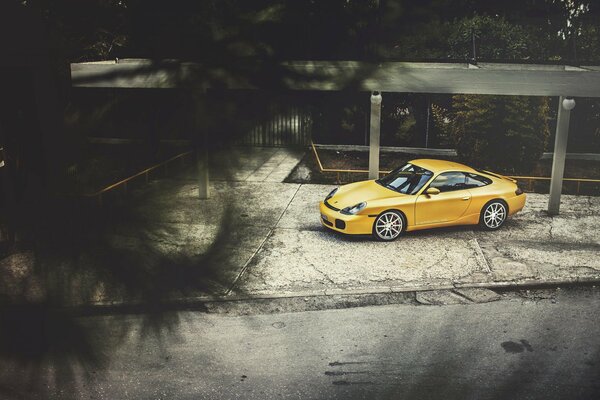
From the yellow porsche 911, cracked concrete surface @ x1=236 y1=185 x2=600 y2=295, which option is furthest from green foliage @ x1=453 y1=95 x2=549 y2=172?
the yellow porsche 911

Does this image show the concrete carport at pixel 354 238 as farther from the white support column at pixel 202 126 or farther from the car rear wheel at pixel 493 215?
the car rear wheel at pixel 493 215

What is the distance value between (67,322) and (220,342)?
516cm

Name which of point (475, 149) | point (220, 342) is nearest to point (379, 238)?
point (220, 342)

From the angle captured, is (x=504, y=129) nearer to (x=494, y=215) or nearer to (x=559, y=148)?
(x=559, y=148)

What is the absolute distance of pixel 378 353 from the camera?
6.08 m

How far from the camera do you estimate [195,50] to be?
1.35m

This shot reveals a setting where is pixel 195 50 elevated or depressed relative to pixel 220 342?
elevated

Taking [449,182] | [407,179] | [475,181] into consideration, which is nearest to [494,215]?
[475,181]

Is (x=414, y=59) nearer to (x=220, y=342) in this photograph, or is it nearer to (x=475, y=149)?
(x=220, y=342)

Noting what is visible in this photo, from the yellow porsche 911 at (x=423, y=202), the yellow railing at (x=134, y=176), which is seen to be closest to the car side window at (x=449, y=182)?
the yellow porsche 911 at (x=423, y=202)

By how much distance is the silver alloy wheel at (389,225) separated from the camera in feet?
31.5

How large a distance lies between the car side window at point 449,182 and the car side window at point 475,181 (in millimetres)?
100

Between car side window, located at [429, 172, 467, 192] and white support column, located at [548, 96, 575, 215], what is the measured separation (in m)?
2.04

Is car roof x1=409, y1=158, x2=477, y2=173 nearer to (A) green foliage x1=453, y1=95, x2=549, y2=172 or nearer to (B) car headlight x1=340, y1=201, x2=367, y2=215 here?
(B) car headlight x1=340, y1=201, x2=367, y2=215
